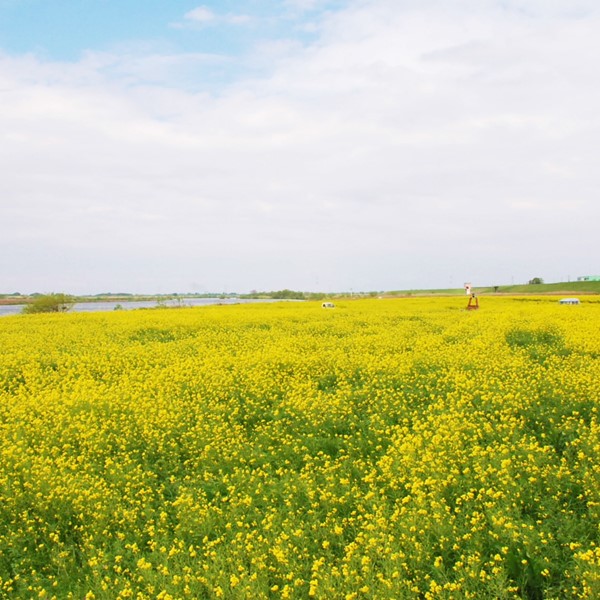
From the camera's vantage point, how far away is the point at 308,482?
5.97 m

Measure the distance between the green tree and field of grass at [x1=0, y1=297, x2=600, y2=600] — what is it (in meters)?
53.8

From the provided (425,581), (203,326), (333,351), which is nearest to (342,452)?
(425,581)

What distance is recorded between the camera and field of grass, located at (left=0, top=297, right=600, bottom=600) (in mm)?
4430

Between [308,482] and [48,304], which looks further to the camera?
[48,304]

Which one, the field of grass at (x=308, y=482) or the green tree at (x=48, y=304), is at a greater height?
the green tree at (x=48, y=304)

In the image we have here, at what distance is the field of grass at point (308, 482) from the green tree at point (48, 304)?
53808mm

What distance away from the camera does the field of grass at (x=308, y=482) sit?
443 centimetres

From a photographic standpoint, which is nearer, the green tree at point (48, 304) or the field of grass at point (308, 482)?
the field of grass at point (308, 482)

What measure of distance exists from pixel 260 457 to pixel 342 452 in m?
1.19

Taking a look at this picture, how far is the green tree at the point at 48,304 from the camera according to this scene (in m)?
58.7

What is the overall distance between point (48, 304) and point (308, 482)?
6279 cm

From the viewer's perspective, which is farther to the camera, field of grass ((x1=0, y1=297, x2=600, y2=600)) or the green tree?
the green tree

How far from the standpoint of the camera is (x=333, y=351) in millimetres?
12992

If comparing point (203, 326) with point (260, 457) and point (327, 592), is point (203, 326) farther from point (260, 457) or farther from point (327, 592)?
point (327, 592)
